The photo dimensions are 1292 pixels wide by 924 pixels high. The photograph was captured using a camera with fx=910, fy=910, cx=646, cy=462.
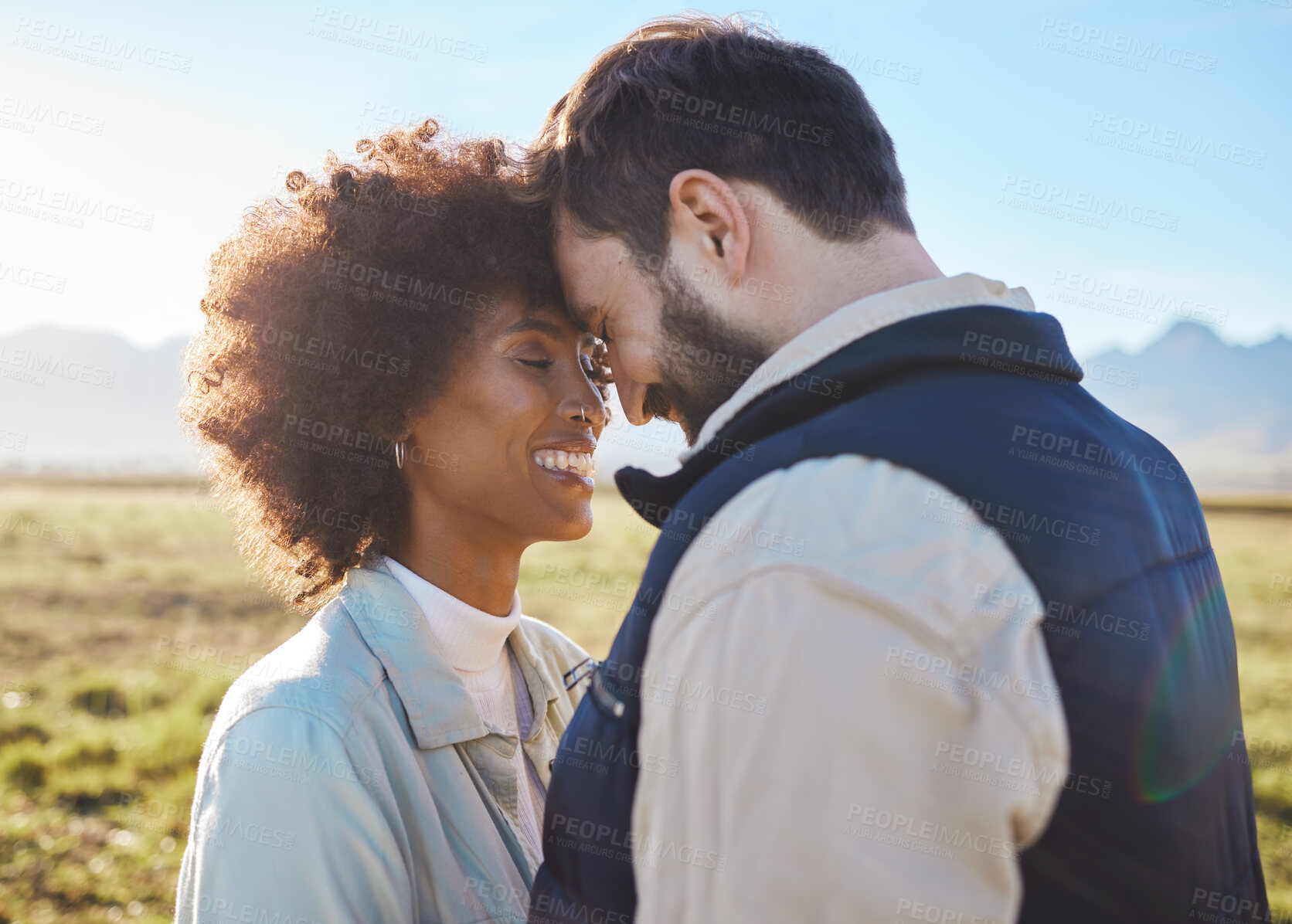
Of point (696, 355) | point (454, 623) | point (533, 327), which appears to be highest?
point (533, 327)

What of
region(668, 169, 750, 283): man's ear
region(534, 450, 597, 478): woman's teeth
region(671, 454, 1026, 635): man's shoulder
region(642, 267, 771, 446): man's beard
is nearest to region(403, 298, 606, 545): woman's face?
region(534, 450, 597, 478): woman's teeth

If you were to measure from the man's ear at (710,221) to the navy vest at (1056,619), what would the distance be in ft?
1.58

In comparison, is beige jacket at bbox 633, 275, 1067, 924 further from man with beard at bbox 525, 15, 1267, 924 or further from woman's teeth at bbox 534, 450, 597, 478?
woman's teeth at bbox 534, 450, 597, 478

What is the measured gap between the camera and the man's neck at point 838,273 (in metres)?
1.89

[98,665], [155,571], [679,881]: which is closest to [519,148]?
[679,881]

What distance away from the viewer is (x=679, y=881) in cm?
125

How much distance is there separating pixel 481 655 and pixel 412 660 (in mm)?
420

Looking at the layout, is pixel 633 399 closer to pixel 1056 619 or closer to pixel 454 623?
pixel 454 623

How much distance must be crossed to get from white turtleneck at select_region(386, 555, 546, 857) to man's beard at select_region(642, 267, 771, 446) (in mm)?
926

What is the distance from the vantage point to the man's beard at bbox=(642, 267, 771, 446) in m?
1.98

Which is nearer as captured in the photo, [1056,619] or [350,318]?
[1056,619]

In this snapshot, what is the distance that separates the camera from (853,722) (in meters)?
1.18

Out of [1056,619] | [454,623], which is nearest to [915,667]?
[1056,619]

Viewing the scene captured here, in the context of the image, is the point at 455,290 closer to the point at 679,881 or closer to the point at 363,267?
the point at 363,267
